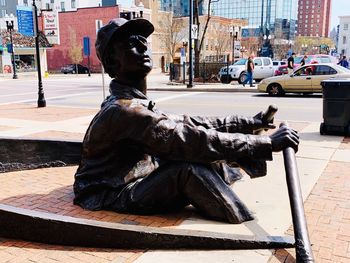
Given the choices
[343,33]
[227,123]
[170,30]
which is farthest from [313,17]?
[227,123]

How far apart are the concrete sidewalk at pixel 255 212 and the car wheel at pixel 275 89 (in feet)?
35.9

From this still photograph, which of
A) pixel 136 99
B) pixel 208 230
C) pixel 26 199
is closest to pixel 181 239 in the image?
pixel 208 230

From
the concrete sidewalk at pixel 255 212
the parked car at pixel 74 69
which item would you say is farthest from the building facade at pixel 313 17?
the concrete sidewalk at pixel 255 212

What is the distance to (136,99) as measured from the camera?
3.78m

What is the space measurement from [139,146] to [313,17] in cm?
15368

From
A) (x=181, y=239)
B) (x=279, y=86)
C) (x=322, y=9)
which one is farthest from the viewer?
(x=322, y=9)

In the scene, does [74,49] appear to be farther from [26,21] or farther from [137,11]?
[26,21]

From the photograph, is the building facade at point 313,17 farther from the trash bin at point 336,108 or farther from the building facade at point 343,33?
the trash bin at point 336,108

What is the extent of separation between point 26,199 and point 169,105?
1124 centimetres

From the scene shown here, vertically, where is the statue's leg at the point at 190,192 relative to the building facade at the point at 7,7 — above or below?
below

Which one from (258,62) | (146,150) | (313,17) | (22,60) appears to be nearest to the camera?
(146,150)

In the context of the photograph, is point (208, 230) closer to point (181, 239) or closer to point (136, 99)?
point (181, 239)

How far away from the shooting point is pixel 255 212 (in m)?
4.07

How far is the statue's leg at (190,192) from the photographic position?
3592 mm
